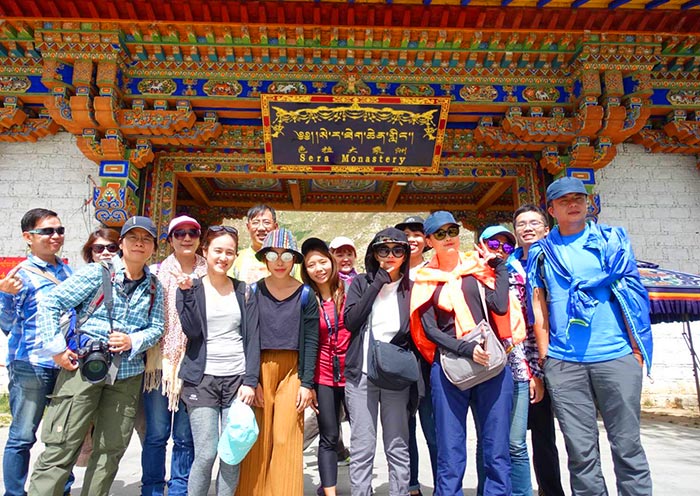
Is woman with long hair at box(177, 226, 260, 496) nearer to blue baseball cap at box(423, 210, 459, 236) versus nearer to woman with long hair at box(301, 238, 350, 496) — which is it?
woman with long hair at box(301, 238, 350, 496)

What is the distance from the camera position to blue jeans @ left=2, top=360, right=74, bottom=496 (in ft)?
8.23

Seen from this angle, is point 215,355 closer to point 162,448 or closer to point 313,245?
point 162,448

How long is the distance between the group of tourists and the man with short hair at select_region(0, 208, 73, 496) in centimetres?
1

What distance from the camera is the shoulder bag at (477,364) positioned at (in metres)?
2.26

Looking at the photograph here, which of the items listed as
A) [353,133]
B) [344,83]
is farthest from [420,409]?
[344,83]

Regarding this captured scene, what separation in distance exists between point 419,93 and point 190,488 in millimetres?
5137

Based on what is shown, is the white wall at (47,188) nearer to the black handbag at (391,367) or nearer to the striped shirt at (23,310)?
the striped shirt at (23,310)

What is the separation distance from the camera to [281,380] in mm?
2527

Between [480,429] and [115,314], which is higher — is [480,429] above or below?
→ below

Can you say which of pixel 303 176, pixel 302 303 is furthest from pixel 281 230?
pixel 303 176

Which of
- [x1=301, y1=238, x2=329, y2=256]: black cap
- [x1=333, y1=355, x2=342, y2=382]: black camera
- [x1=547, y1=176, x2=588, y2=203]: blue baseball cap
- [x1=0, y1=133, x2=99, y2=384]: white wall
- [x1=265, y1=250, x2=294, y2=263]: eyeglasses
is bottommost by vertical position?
[x1=333, y1=355, x2=342, y2=382]: black camera

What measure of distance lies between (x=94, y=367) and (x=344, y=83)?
4645 millimetres

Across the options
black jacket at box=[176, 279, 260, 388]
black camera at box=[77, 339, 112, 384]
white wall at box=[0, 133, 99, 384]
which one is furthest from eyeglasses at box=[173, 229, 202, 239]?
white wall at box=[0, 133, 99, 384]

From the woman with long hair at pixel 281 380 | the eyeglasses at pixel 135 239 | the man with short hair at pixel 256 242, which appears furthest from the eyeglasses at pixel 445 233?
the eyeglasses at pixel 135 239
